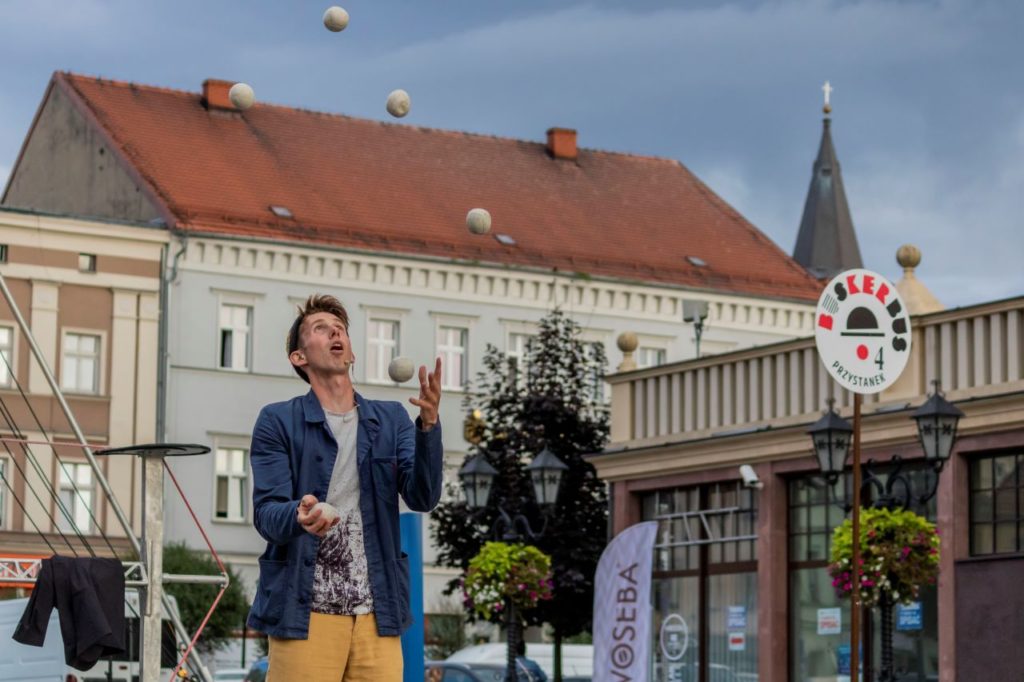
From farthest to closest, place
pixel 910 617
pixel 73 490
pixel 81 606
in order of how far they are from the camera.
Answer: pixel 73 490, pixel 910 617, pixel 81 606

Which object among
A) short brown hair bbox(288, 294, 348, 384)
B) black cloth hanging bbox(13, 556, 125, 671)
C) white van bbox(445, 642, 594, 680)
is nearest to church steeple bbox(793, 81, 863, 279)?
white van bbox(445, 642, 594, 680)

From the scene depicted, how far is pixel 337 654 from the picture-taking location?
21.4 ft

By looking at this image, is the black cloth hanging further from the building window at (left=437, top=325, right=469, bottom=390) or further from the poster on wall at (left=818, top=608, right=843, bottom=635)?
the building window at (left=437, top=325, right=469, bottom=390)

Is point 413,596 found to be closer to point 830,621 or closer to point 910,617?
point 910,617

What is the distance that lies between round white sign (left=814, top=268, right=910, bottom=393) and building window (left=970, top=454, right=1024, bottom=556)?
4.33 metres

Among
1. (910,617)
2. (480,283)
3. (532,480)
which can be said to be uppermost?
(480,283)

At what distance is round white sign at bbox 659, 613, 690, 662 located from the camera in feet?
91.3

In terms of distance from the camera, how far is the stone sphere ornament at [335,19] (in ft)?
57.1

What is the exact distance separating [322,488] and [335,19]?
442 inches

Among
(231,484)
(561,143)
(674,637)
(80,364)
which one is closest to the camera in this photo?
(674,637)

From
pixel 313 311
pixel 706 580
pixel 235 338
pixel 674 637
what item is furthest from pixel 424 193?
pixel 313 311

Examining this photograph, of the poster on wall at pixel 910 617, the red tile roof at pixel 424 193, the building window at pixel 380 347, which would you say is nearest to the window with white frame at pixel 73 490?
the red tile roof at pixel 424 193

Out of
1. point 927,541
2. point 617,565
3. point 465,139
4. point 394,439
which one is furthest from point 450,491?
point 394,439

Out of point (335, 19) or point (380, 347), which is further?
point (380, 347)
